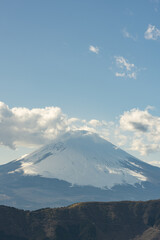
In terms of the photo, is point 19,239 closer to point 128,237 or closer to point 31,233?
point 31,233

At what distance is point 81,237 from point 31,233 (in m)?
26.6

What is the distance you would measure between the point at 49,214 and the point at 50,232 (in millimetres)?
20632

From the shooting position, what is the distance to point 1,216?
187250 millimetres

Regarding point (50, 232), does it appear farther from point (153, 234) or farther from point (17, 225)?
point (153, 234)

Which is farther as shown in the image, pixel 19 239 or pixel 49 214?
pixel 49 214

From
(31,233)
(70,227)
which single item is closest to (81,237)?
(70,227)

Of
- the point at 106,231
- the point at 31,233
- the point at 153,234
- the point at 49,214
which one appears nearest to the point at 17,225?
the point at 31,233

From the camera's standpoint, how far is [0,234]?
170 m

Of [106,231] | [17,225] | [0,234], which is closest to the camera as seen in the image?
[0,234]

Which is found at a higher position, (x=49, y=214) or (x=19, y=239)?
(x=49, y=214)

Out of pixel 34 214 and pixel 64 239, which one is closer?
pixel 64 239

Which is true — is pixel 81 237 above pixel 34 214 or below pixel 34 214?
below

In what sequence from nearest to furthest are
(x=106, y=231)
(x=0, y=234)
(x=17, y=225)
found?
(x=0, y=234) → (x=17, y=225) → (x=106, y=231)

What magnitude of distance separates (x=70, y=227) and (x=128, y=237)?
33565 mm
